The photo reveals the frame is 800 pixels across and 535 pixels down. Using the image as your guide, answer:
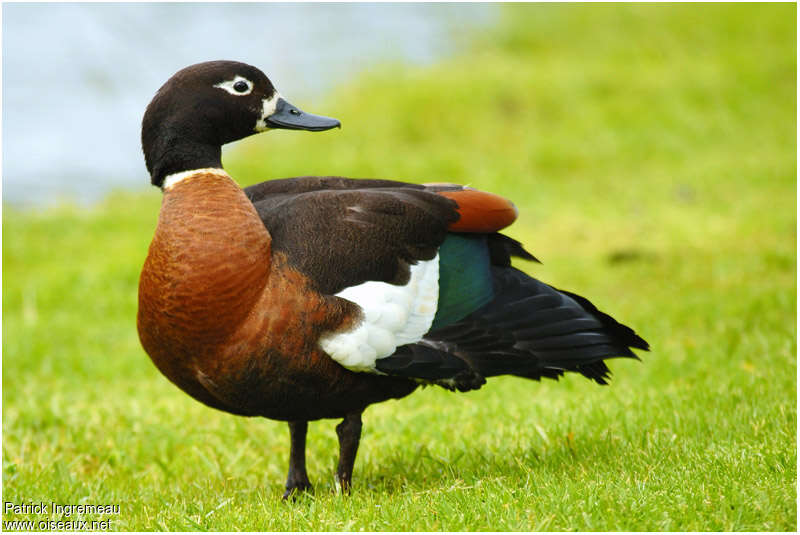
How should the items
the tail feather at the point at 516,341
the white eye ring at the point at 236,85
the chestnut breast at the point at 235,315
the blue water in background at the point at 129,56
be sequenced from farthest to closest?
the blue water in background at the point at 129,56 → the white eye ring at the point at 236,85 → the tail feather at the point at 516,341 → the chestnut breast at the point at 235,315

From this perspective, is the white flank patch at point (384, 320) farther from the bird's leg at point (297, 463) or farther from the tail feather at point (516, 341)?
the bird's leg at point (297, 463)

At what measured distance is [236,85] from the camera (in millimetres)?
3777

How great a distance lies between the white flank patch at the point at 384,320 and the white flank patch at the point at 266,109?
0.80 m

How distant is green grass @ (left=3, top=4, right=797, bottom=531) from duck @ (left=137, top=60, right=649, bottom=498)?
40cm

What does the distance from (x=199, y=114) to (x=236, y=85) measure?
0.18 m

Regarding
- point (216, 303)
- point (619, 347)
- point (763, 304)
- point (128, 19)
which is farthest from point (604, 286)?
point (128, 19)

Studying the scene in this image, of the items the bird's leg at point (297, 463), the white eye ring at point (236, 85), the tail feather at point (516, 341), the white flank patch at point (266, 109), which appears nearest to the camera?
the tail feather at point (516, 341)

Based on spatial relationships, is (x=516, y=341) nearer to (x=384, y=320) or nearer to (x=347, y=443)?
(x=384, y=320)

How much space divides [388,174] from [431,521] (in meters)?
7.13

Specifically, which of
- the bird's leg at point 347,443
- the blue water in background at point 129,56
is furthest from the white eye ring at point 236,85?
the blue water in background at point 129,56

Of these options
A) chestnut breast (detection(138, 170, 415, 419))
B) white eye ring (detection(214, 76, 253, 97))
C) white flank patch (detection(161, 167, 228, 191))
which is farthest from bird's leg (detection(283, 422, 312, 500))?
white eye ring (detection(214, 76, 253, 97))

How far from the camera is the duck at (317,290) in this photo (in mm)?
3426

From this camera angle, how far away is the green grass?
11.4 ft

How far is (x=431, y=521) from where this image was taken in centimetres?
324
